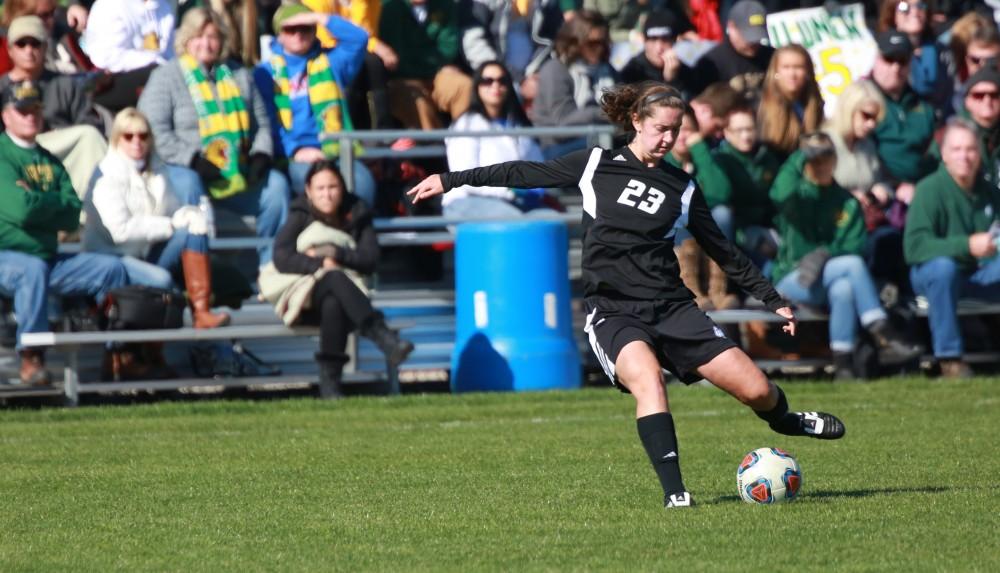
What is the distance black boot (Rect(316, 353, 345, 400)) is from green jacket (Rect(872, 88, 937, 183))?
17.6 feet

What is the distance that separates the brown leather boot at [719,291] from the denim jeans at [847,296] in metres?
0.54

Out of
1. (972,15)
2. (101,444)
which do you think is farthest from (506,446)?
(972,15)

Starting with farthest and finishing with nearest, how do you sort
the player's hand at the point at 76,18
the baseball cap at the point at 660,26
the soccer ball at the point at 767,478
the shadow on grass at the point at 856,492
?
1. the baseball cap at the point at 660,26
2. the player's hand at the point at 76,18
3. the shadow on grass at the point at 856,492
4. the soccer ball at the point at 767,478

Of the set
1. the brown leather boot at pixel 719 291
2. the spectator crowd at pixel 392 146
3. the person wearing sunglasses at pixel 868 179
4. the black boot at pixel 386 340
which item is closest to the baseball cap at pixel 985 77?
the spectator crowd at pixel 392 146

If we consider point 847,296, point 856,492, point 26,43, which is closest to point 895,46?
point 847,296

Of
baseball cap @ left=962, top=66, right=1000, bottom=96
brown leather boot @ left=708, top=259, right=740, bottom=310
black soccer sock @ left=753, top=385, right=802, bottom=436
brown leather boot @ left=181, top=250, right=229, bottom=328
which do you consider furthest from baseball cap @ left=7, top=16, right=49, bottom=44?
baseball cap @ left=962, top=66, right=1000, bottom=96

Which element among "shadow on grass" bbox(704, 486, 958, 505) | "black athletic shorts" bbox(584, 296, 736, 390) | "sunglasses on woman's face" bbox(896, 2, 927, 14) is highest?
"sunglasses on woman's face" bbox(896, 2, 927, 14)

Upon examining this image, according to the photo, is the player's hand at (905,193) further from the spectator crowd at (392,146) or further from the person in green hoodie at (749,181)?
the person in green hoodie at (749,181)

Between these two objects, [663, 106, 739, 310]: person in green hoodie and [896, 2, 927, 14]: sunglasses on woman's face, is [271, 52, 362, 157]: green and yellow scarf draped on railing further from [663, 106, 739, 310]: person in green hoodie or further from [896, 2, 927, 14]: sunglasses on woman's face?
[896, 2, 927, 14]: sunglasses on woman's face

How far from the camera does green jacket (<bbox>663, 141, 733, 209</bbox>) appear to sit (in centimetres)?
1405

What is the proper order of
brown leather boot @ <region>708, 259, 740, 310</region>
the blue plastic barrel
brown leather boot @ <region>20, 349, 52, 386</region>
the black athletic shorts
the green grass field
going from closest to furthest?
the green grass field < the black athletic shorts < brown leather boot @ <region>20, 349, 52, 386</region> < the blue plastic barrel < brown leather boot @ <region>708, 259, 740, 310</region>

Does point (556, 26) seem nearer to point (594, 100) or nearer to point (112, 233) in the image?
point (594, 100)

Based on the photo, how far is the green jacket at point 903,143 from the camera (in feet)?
50.8

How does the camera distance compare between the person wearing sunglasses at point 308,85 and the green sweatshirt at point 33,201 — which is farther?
the person wearing sunglasses at point 308,85
